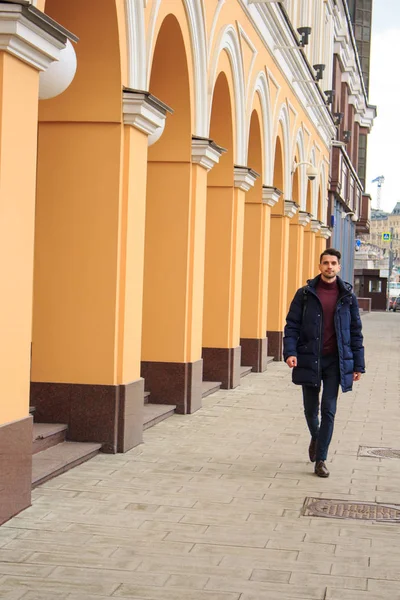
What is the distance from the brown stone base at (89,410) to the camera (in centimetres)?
935

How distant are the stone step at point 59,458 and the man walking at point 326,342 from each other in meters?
1.83

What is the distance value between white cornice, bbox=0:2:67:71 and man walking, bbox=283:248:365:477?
10.1 ft

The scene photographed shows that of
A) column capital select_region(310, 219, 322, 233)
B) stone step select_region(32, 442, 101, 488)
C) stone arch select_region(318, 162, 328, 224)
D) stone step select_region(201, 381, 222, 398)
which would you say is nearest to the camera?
stone step select_region(32, 442, 101, 488)

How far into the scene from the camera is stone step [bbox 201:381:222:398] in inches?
559

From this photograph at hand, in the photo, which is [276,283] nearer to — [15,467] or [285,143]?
[285,143]

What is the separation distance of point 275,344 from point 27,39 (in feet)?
51.0

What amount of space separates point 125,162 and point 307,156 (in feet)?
57.5

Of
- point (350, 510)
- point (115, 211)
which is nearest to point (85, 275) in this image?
point (115, 211)

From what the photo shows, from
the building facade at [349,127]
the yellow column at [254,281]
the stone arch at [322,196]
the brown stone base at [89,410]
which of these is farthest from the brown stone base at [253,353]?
the building facade at [349,127]

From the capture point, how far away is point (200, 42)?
12.4m

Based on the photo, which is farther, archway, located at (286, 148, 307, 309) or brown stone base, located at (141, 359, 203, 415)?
archway, located at (286, 148, 307, 309)

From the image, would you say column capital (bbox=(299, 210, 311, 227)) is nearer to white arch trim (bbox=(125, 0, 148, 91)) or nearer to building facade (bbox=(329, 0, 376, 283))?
building facade (bbox=(329, 0, 376, 283))

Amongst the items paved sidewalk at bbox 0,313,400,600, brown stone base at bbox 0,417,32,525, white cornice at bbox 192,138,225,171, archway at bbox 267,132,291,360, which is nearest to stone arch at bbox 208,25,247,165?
white cornice at bbox 192,138,225,171

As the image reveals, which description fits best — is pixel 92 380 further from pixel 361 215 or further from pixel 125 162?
pixel 361 215
